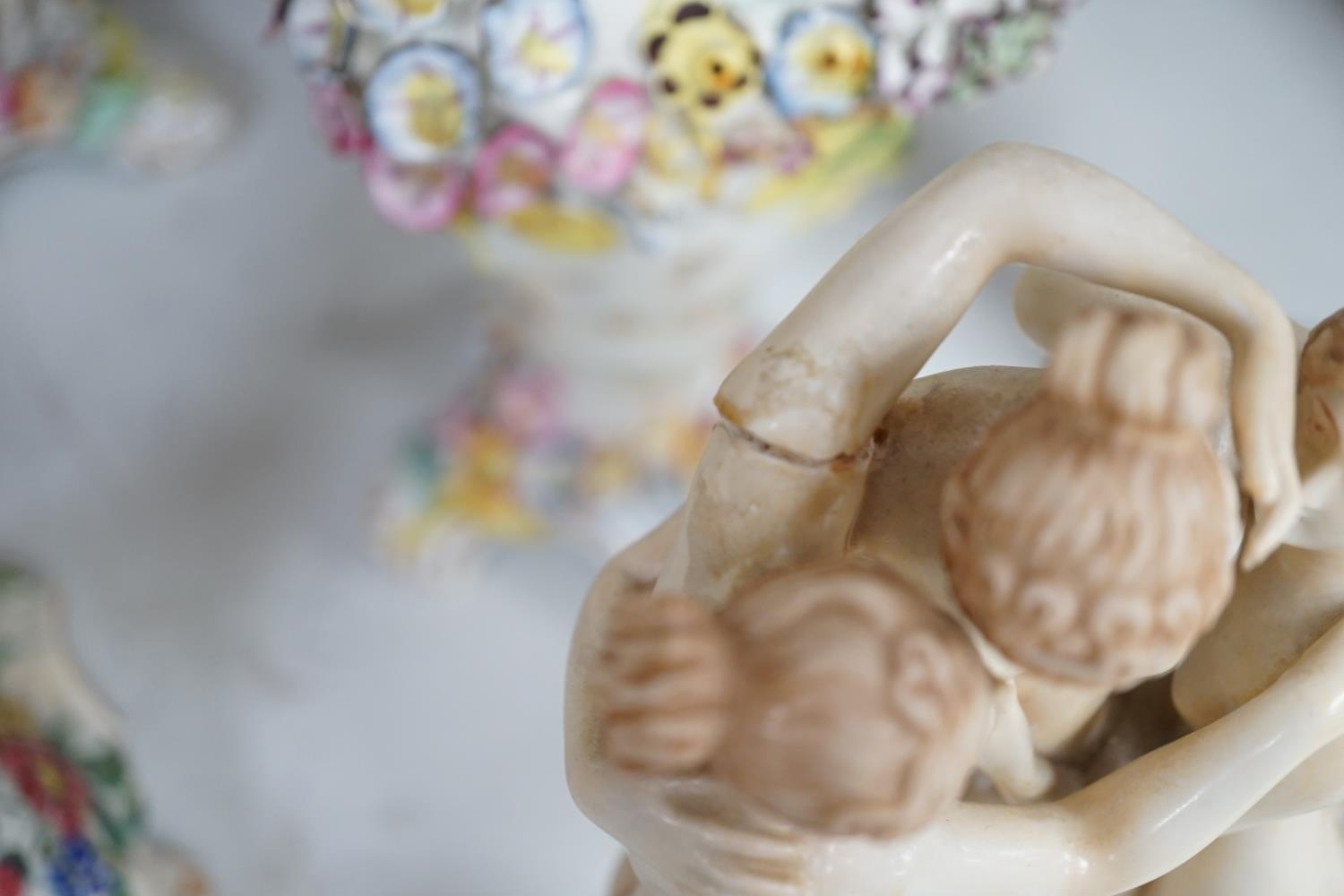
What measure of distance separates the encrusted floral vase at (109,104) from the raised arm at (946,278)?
1034 mm

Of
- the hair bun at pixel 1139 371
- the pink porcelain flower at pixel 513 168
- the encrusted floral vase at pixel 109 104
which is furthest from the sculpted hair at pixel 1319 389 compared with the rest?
the encrusted floral vase at pixel 109 104

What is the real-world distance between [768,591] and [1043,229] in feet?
0.45

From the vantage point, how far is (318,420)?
1248mm

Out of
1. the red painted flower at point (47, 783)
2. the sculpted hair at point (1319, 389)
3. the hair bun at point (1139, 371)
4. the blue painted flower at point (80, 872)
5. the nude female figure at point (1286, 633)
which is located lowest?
the blue painted flower at point (80, 872)

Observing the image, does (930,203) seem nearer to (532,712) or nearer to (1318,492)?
(1318,492)

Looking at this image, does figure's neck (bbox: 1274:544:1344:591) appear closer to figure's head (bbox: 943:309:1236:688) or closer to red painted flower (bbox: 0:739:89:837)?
figure's head (bbox: 943:309:1236:688)

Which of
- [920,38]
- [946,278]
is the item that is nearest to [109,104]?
[920,38]

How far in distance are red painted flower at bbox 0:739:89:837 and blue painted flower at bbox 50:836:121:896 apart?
0.03 feet

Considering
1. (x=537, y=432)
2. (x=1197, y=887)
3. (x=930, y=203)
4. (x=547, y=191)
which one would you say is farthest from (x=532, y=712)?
(x=930, y=203)

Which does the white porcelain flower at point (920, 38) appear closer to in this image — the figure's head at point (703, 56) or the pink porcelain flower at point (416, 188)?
the figure's head at point (703, 56)

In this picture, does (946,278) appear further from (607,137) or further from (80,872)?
(80,872)

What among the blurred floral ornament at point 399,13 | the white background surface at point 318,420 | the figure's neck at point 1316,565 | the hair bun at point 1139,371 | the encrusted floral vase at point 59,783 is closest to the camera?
the hair bun at point 1139,371

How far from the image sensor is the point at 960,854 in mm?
424

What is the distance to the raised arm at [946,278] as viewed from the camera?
388 millimetres
